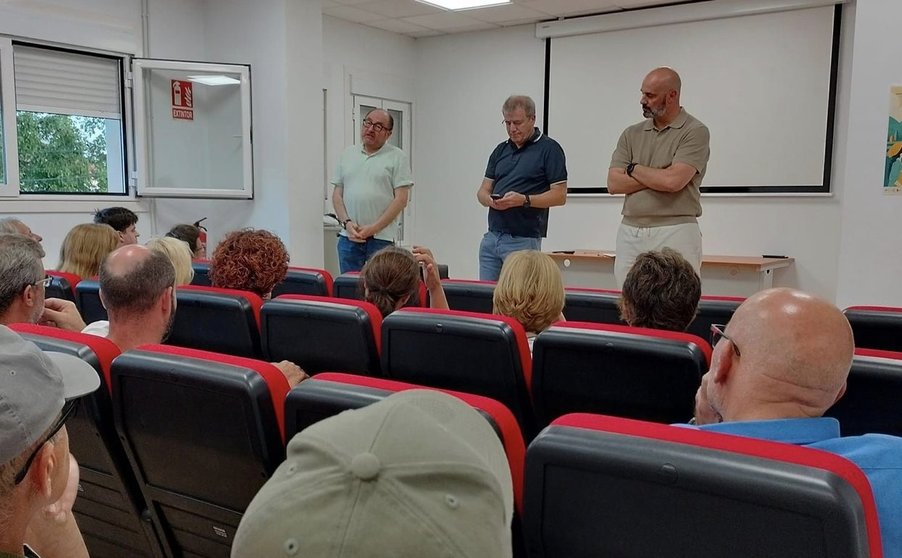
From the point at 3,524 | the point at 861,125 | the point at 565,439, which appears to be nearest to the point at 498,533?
the point at 565,439

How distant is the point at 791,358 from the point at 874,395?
494 millimetres

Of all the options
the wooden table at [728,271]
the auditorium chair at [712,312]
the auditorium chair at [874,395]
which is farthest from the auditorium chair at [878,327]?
the wooden table at [728,271]

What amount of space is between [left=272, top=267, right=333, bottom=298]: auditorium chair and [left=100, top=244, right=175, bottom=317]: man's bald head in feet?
4.02

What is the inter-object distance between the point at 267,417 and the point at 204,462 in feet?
0.78

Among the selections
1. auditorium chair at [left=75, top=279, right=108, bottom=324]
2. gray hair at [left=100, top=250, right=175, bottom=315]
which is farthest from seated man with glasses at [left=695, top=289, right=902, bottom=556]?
auditorium chair at [left=75, top=279, right=108, bottom=324]

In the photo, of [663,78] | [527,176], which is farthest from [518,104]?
[663,78]

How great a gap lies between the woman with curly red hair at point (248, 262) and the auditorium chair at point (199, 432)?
45.3 inches

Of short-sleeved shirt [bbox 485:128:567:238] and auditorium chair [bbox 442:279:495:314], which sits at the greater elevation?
short-sleeved shirt [bbox 485:128:567:238]

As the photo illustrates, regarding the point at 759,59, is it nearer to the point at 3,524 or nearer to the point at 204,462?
the point at 204,462

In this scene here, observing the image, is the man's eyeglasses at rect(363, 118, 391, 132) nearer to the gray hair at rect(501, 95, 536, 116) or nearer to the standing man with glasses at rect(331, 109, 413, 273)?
the standing man with glasses at rect(331, 109, 413, 273)

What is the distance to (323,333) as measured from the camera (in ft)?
7.07

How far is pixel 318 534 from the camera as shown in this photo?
0.47 metres

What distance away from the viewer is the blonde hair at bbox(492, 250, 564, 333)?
7.40 ft

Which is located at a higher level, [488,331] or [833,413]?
[488,331]
